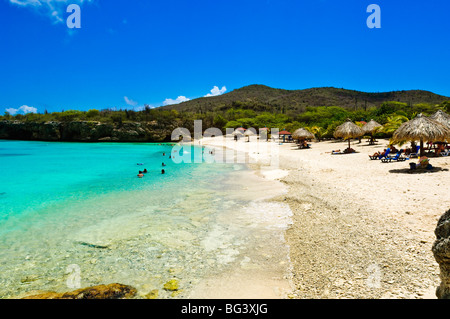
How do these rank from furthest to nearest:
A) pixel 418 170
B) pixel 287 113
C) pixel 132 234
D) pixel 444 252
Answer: pixel 287 113 < pixel 418 170 < pixel 132 234 < pixel 444 252

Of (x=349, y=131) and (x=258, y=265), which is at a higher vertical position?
(x=349, y=131)

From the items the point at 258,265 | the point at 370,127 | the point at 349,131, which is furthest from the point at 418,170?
the point at 370,127

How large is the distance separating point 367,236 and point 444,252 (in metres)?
3.07

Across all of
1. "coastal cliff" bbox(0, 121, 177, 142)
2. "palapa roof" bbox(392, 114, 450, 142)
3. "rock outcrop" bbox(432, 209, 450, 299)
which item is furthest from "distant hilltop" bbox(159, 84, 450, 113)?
"rock outcrop" bbox(432, 209, 450, 299)

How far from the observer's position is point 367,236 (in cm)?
524

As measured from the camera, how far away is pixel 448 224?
251 cm

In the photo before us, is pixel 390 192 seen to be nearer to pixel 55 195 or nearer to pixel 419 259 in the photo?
pixel 419 259

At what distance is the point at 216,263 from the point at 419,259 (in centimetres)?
352

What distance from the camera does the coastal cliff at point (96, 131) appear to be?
187ft

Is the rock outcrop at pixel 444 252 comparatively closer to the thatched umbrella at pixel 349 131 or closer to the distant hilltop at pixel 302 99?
the thatched umbrella at pixel 349 131

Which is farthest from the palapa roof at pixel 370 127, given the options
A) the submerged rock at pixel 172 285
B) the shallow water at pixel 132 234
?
the submerged rock at pixel 172 285

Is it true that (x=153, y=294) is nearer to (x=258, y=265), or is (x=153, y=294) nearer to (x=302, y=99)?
(x=258, y=265)
